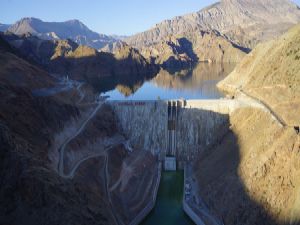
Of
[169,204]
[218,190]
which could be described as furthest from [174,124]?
[218,190]

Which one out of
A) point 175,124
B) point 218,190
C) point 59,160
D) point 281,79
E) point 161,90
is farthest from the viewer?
point 161,90

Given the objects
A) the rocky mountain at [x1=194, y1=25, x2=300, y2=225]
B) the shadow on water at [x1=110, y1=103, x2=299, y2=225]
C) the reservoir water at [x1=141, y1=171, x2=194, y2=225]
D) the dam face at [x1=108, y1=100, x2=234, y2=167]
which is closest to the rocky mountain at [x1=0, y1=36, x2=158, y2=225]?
the reservoir water at [x1=141, y1=171, x2=194, y2=225]

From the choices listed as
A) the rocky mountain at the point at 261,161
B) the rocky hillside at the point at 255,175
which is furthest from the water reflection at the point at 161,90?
the rocky hillside at the point at 255,175

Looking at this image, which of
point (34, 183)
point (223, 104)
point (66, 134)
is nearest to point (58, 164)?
point (66, 134)

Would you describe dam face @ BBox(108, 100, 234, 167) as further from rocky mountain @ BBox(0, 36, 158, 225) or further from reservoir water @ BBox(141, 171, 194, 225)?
reservoir water @ BBox(141, 171, 194, 225)

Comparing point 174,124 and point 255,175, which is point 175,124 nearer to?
point 174,124

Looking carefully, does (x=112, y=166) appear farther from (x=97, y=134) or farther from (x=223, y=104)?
(x=223, y=104)
